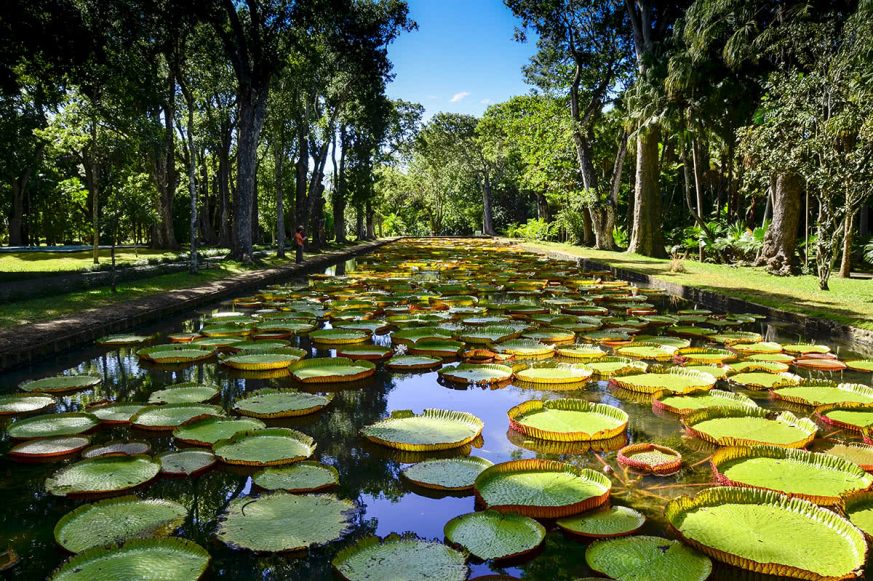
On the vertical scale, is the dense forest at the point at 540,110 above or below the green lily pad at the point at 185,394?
above

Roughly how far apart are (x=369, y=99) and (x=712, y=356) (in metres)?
22.4

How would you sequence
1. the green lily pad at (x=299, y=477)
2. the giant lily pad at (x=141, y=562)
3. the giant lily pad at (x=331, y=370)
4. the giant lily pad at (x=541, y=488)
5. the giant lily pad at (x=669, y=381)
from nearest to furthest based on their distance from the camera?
the giant lily pad at (x=141, y=562), the giant lily pad at (x=541, y=488), the green lily pad at (x=299, y=477), the giant lily pad at (x=669, y=381), the giant lily pad at (x=331, y=370)

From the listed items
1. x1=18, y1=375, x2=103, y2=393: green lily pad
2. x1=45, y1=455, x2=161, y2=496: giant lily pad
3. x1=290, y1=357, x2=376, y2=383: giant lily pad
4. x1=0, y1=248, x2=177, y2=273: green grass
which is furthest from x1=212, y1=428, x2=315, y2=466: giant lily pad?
x1=0, y1=248, x2=177, y2=273: green grass

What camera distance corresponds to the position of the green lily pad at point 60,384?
4.46 metres

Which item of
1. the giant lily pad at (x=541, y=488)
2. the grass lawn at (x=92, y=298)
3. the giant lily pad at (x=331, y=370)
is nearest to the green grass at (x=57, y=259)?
the grass lawn at (x=92, y=298)

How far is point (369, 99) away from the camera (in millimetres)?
25266

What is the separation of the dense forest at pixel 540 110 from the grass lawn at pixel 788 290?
0.59m

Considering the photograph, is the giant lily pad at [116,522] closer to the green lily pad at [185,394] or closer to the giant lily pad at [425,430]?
the giant lily pad at [425,430]

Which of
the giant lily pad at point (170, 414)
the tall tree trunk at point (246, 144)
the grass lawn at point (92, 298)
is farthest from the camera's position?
the tall tree trunk at point (246, 144)

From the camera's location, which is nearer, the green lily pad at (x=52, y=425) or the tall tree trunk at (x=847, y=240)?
the green lily pad at (x=52, y=425)

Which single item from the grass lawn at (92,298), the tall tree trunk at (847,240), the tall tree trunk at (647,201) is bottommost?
the grass lawn at (92,298)

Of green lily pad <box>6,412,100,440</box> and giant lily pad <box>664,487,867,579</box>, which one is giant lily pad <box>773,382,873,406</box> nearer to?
giant lily pad <box>664,487,867,579</box>

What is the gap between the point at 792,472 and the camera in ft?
9.34

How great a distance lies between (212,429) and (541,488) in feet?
6.63
